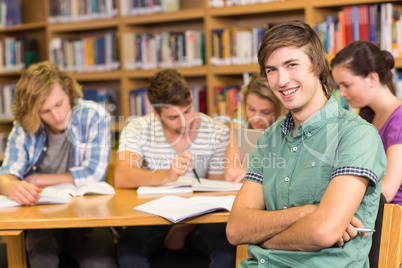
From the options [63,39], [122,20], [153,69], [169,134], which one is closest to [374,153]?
[169,134]

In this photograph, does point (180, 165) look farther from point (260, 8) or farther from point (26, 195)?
point (260, 8)

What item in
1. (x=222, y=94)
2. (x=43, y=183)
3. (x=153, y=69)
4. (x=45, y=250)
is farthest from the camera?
(x=153, y=69)

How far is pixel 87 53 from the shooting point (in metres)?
4.81

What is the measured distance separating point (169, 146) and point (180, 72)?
1.62 m

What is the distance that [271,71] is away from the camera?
1629 mm

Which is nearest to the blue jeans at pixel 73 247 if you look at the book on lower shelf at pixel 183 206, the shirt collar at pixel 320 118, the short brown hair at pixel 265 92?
the book on lower shelf at pixel 183 206

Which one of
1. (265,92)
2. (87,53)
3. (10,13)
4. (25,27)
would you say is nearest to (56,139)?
(265,92)

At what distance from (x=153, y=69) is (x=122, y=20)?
52 centimetres

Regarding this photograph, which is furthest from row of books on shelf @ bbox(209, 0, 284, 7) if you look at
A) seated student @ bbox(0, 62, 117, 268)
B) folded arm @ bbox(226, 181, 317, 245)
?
folded arm @ bbox(226, 181, 317, 245)

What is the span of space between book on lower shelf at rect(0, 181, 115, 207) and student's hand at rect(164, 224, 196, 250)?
1.15 ft

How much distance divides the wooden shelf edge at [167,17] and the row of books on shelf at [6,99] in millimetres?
1504

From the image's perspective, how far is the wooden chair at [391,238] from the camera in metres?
1.55

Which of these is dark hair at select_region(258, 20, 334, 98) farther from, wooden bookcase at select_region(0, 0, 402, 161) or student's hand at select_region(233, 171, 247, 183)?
wooden bookcase at select_region(0, 0, 402, 161)

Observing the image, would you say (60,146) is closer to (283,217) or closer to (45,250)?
(45,250)
